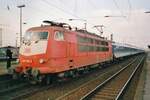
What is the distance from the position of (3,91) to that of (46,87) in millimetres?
2459

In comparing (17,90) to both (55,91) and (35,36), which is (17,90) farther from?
(35,36)

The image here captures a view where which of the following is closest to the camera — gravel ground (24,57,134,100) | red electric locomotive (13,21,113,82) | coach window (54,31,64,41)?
gravel ground (24,57,134,100)

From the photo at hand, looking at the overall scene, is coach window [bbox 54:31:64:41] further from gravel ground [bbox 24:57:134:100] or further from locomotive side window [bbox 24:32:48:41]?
gravel ground [bbox 24:57:134:100]

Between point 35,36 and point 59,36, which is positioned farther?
point 59,36

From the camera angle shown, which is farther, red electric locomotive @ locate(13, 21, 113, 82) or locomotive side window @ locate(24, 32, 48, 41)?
locomotive side window @ locate(24, 32, 48, 41)

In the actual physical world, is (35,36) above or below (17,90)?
above

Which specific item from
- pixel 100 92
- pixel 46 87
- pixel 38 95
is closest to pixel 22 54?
pixel 46 87

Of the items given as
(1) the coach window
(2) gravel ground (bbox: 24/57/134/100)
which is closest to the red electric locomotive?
(1) the coach window

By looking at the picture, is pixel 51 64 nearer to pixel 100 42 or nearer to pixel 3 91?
pixel 3 91

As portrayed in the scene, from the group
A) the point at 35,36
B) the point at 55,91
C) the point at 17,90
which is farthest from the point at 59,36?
the point at 17,90

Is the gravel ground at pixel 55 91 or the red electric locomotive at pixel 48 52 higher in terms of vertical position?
the red electric locomotive at pixel 48 52

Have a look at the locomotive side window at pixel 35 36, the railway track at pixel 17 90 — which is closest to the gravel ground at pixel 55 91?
the railway track at pixel 17 90

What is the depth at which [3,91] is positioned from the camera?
13.9 meters

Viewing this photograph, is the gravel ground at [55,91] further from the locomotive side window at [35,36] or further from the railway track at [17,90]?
the locomotive side window at [35,36]
